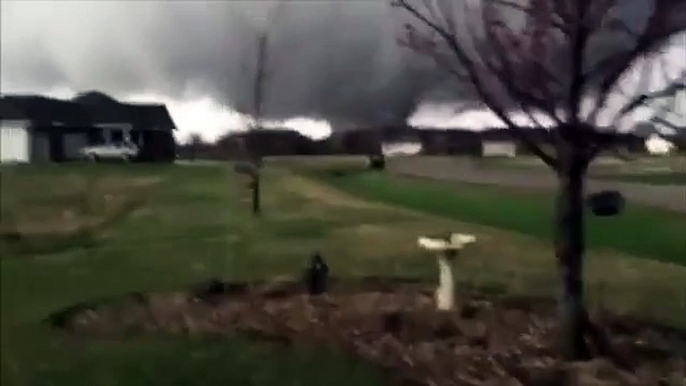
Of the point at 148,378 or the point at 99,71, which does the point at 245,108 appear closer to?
the point at 99,71

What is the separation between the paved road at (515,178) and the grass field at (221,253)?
2 cm

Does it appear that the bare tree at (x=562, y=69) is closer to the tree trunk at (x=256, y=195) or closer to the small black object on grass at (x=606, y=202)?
the small black object on grass at (x=606, y=202)

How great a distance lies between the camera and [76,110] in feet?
4.14

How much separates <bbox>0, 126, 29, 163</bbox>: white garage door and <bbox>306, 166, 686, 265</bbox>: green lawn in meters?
0.44

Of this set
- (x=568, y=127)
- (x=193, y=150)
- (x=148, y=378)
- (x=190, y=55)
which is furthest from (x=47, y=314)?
(x=568, y=127)

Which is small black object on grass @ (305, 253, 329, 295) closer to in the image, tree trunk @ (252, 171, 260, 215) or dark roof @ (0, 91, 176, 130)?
tree trunk @ (252, 171, 260, 215)

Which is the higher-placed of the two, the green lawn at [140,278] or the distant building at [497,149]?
A: the distant building at [497,149]

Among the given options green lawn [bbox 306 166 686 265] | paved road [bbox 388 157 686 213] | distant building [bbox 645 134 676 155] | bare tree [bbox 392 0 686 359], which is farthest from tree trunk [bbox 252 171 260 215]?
distant building [bbox 645 134 676 155]

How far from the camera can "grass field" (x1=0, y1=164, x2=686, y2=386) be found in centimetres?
117

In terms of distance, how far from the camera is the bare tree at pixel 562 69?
1.35 meters

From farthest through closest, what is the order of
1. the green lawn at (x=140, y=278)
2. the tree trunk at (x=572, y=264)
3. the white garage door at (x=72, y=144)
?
1. the tree trunk at (x=572, y=264)
2. the white garage door at (x=72, y=144)
3. the green lawn at (x=140, y=278)

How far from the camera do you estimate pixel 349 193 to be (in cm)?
140

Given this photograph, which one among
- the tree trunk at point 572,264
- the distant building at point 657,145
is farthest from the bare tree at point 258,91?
the distant building at point 657,145

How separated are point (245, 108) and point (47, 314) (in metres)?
0.42
